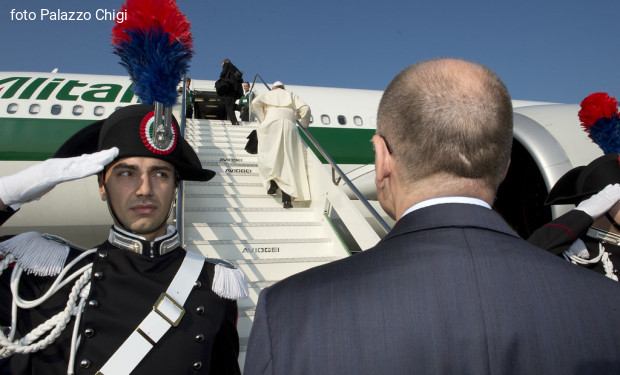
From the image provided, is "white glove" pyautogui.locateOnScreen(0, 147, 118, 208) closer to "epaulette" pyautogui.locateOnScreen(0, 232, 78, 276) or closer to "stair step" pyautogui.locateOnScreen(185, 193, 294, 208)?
"epaulette" pyautogui.locateOnScreen(0, 232, 78, 276)

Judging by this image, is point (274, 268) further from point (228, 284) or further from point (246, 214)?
point (228, 284)

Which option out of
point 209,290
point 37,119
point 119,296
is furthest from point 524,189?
point 37,119

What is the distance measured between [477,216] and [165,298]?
104 cm

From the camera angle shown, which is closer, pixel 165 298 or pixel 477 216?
pixel 477 216

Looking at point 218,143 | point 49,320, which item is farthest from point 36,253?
point 218,143

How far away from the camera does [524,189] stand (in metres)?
4.53

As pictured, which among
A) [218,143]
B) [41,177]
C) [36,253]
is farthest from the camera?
[218,143]

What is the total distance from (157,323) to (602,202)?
2.15 m

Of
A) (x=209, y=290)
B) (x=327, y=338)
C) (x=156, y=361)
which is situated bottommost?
(x=156, y=361)

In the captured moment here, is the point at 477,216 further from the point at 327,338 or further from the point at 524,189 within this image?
the point at 524,189

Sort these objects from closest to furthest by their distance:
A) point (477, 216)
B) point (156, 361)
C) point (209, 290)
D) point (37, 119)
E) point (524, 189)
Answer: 1. point (477, 216)
2. point (156, 361)
3. point (209, 290)
4. point (524, 189)
5. point (37, 119)

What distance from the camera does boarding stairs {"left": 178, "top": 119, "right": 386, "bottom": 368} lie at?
3485 mm

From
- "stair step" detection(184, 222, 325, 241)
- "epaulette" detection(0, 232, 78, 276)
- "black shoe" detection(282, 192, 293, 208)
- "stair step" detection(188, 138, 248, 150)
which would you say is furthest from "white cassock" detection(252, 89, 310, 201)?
"epaulette" detection(0, 232, 78, 276)

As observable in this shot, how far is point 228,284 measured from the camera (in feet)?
5.18
